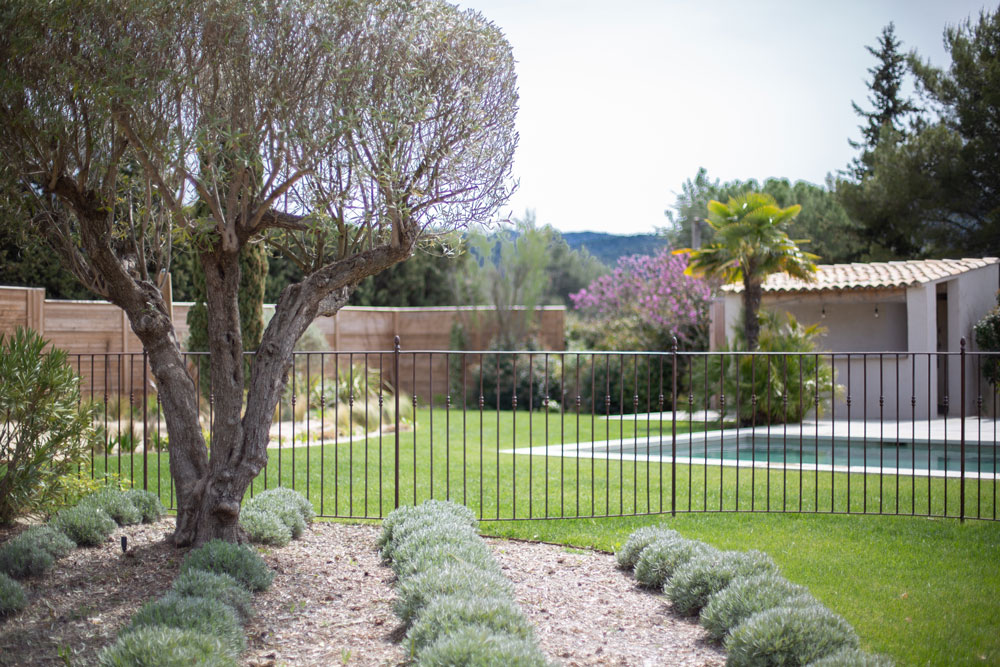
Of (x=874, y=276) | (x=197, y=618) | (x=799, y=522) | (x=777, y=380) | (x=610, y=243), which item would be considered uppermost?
(x=610, y=243)

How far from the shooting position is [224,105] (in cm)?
411

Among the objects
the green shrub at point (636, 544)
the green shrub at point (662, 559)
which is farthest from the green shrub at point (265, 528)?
the green shrub at point (662, 559)

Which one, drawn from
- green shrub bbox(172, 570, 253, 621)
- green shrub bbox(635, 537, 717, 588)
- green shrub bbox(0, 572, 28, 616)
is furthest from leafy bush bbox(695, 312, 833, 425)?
green shrub bbox(0, 572, 28, 616)

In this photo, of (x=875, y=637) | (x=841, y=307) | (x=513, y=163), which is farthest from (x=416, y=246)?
(x=841, y=307)

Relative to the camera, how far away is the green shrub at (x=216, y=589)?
3.52 metres

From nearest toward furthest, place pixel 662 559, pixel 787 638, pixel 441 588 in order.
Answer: pixel 787 638, pixel 441 588, pixel 662 559

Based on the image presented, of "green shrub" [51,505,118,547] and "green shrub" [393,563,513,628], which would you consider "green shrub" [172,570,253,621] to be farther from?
"green shrub" [51,505,118,547]

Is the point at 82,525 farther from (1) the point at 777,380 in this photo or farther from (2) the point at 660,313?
→ (2) the point at 660,313

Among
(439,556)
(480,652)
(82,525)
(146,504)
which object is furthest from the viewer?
(146,504)

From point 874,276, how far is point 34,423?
13.5m

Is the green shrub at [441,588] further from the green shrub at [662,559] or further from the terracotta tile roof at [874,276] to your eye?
the terracotta tile roof at [874,276]

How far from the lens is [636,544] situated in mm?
4527

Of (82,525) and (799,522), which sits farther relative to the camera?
(799,522)

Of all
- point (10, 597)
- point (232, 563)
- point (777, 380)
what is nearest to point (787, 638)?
point (232, 563)
